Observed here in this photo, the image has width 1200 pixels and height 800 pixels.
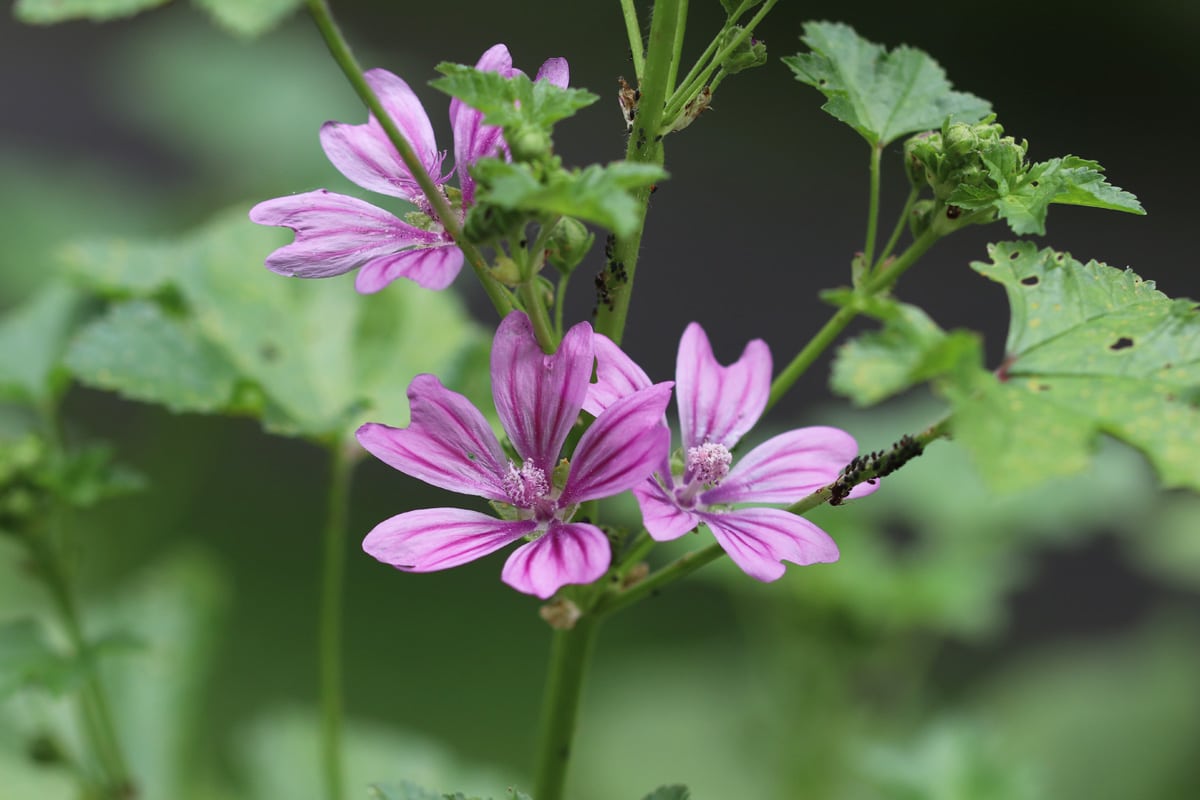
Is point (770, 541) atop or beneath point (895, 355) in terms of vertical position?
beneath

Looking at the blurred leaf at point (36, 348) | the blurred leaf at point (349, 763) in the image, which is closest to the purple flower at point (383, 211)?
the blurred leaf at point (36, 348)

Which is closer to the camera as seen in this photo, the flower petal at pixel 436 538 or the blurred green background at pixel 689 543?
the flower petal at pixel 436 538

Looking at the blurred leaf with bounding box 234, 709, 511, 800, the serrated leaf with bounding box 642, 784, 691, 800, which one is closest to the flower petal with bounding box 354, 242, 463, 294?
the serrated leaf with bounding box 642, 784, 691, 800

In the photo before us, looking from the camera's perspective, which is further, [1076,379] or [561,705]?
[561,705]

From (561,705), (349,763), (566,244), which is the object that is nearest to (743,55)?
(566,244)

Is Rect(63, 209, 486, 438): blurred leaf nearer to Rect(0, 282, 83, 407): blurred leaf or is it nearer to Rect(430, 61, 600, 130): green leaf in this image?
Rect(0, 282, 83, 407): blurred leaf

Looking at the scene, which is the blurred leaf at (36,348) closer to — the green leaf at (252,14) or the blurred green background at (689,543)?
the blurred green background at (689,543)

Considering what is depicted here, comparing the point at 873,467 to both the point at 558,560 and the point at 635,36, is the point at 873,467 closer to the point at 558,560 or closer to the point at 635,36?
the point at 558,560

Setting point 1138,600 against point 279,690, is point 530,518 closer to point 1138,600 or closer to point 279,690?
point 279,690
